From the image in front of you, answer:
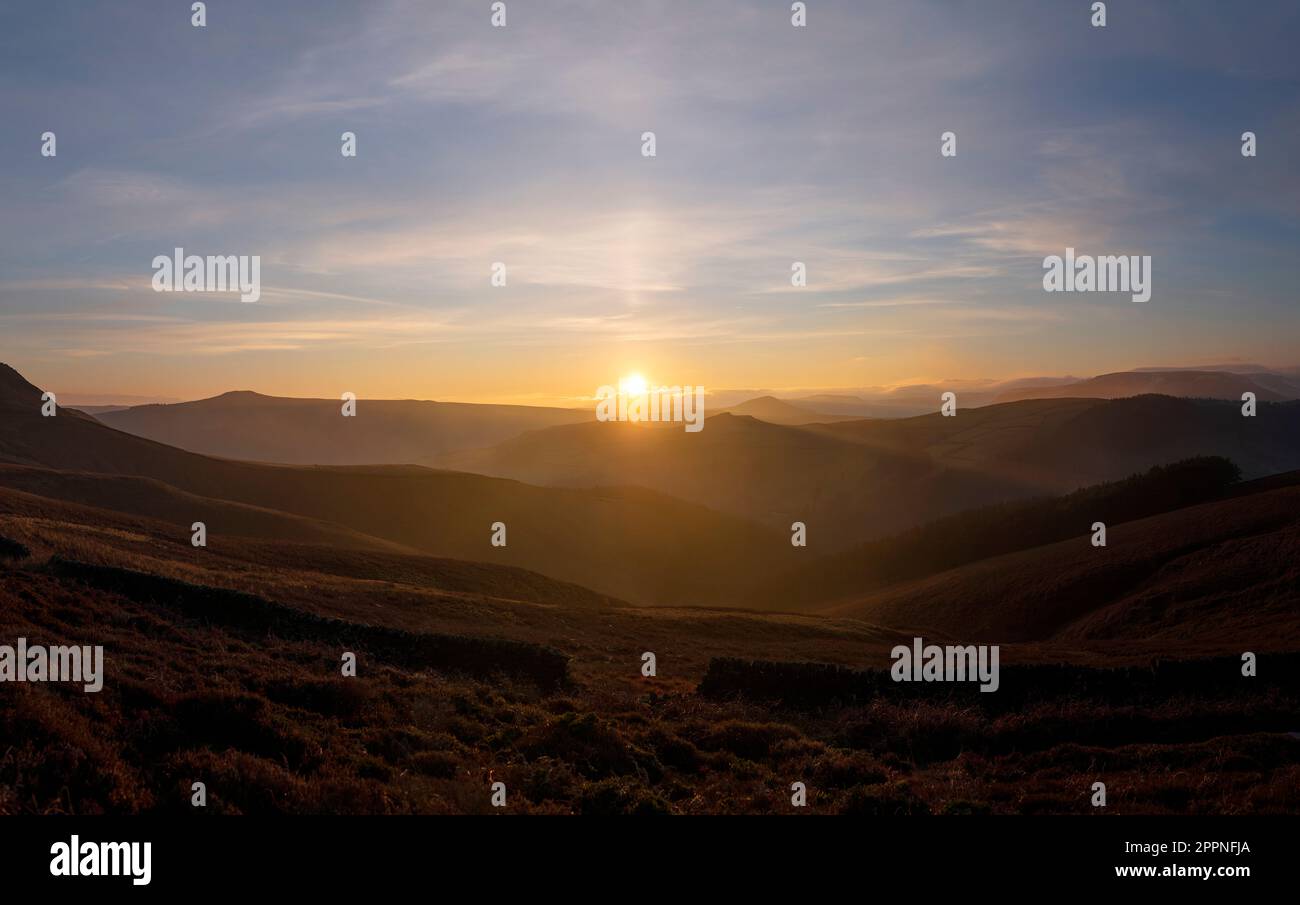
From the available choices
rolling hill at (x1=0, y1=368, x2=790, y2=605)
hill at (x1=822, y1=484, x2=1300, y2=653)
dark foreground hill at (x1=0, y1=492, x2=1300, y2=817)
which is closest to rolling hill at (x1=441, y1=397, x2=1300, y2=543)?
rolling hill at (x1=0, y1=368, x2=790, y2=605)

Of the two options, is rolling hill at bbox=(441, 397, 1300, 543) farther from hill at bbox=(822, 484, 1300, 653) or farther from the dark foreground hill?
the dark foreground hill

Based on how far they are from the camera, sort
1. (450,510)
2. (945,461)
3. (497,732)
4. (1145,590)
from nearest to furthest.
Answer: (497,732), (1145,590), (450,510), (945,461)

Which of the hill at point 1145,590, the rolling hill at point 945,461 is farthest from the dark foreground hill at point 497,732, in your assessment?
the rolling hill at point 945,461

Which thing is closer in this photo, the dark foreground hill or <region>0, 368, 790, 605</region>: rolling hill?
the dark foreground hill

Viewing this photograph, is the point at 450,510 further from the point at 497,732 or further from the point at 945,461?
the point at 945,461

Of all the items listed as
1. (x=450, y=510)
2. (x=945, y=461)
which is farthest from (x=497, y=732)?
(x=945, y=461)

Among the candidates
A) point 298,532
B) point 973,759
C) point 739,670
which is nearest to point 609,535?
point 298,532

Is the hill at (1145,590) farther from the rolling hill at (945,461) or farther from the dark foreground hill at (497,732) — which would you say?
the rolling hill at (945,461)

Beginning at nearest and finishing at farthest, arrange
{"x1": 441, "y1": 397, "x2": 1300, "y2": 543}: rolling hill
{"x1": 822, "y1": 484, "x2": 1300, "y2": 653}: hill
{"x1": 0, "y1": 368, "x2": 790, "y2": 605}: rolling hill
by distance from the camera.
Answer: {"x1": 822, "y1": 484, "x2": 1300, "y2": 653}: hill < {"x1": 0, "y1": 368, "x2": 790, "y2": 605}: rolling hill < {"x1": 441, "y1": 397, "x2": 1300, "y2": 543}: rolling hill

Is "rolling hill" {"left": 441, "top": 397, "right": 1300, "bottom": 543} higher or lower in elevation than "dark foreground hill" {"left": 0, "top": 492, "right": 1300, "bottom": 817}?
higher
